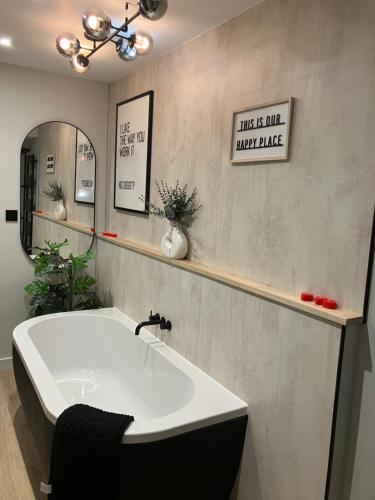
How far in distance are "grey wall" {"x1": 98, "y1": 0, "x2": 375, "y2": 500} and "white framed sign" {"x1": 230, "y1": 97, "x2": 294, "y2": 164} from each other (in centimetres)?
5

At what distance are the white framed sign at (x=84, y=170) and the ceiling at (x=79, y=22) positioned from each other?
0.72m

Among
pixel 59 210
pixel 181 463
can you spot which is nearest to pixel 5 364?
pixel 59 210

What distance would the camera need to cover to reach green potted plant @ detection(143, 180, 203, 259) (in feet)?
8.16

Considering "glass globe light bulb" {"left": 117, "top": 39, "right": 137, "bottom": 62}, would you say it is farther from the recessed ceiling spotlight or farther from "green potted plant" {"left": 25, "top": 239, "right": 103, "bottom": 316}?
"green potted plant" {"left": 25, "top": 239, "right": 103, "bottom": 316}

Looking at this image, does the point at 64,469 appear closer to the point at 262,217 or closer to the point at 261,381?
the point at 261,381

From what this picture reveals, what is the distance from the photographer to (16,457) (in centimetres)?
244

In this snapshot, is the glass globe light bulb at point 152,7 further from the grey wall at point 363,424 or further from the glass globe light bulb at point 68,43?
the grey wall at point 363,424

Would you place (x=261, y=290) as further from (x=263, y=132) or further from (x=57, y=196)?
(x=57, y=196)

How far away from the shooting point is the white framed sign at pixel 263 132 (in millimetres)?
1831

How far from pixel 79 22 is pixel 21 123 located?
48.2 inches

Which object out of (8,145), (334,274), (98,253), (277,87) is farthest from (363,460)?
(8,145)

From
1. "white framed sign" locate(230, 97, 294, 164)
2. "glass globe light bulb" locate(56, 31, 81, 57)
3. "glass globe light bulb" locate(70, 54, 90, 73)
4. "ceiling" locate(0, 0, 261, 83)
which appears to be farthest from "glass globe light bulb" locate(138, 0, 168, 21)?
"glass globe light bulb" locate(70, 54, 90, 73)

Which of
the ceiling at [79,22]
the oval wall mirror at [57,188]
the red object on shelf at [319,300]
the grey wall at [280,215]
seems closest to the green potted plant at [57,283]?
the oval wall mirror at [57,188]

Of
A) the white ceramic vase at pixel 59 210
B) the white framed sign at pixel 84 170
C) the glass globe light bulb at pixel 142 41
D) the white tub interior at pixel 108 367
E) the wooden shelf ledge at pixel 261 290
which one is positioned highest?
the glass globe light bulb at pixel 142 41
